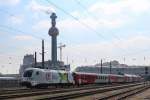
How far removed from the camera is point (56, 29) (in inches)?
7589

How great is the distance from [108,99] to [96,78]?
5882cm

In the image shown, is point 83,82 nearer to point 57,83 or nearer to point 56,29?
point 57,83

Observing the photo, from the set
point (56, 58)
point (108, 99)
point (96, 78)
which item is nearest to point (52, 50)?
point (56, 58)

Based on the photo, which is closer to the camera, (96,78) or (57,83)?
(57,83)

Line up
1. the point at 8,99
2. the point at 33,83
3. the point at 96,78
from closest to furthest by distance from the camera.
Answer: the point at 8,99
the point at 33,83
the point at 96,78

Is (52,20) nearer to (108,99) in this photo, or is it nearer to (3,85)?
(3,85)

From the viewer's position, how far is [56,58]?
184 metres

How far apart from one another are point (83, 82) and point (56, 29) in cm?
11495

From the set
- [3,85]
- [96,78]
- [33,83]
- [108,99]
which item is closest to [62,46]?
[96,78]

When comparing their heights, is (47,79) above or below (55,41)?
below

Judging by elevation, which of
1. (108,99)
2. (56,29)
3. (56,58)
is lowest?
(108,99)

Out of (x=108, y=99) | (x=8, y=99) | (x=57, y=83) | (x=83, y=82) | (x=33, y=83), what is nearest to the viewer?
(x=8, y=99)

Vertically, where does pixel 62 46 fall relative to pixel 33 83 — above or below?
above

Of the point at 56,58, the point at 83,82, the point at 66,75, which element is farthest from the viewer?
the point at 56,58
